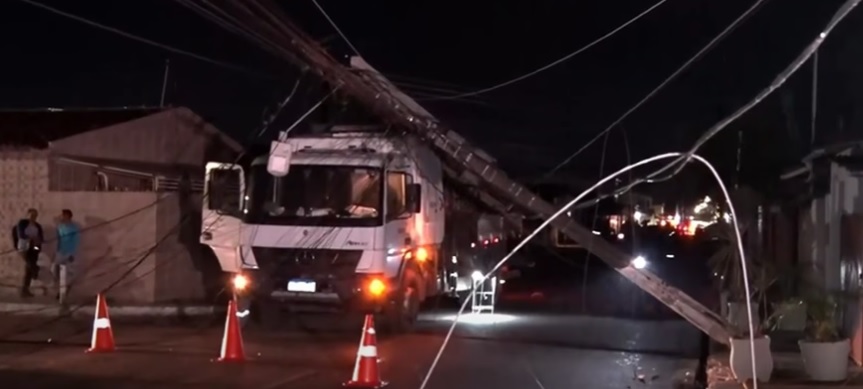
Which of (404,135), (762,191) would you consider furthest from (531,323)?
(762,191)

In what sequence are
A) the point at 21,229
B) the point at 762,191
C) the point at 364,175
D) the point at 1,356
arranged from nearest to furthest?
the point at 1,356
the point at 364,175
the point at 21,229
the point at 762,191

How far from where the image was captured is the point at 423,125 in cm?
1762

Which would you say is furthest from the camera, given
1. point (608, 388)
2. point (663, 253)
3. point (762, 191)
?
point (663, 253)

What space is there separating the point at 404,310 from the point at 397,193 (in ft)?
6.19

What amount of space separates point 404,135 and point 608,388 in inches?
259

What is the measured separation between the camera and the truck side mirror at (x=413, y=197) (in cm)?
1908

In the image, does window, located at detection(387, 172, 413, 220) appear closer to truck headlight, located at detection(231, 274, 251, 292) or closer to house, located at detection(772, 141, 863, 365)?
truck headlight, located at detection(231, 274, 251, 292)

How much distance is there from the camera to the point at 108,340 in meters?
16.3

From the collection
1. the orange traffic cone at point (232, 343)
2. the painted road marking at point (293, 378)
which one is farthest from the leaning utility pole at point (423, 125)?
the painted road marking at point (293, 378)

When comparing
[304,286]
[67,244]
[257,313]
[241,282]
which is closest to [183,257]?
[67,244]

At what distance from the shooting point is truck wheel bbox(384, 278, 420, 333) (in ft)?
63.2

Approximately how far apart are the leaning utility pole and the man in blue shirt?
23.6ft

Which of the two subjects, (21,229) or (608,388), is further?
(21,229)

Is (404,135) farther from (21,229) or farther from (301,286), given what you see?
(21,229)
